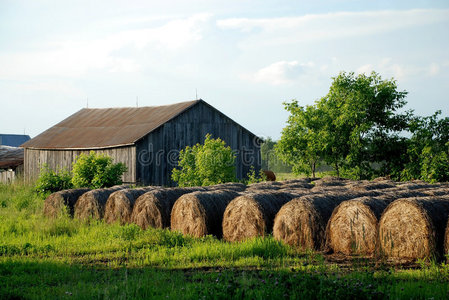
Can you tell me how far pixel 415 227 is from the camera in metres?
9.34

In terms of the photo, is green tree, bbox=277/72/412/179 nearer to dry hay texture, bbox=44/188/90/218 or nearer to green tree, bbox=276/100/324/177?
green tree, bbox=276/100/324/177

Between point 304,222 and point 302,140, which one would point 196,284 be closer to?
point 304,222

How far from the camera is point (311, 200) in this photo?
433 inches

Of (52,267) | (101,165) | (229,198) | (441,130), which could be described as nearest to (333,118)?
(441,130)

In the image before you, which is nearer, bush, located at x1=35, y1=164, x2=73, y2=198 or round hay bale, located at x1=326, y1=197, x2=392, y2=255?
round hay bale, located at x1=326, y1=197, x2=392, y2=255

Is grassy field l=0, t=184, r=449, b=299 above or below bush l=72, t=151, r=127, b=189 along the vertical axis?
below

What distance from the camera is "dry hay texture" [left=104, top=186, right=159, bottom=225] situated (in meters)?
15.2

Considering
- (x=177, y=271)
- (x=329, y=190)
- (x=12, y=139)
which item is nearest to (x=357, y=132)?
(x=329, y=190)

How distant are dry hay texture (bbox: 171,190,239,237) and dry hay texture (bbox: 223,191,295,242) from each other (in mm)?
500


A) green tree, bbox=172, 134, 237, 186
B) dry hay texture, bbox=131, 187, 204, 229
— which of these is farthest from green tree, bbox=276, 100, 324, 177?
dry hay texture, bbox=131, 187, 204, 229

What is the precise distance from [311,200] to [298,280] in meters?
4.41

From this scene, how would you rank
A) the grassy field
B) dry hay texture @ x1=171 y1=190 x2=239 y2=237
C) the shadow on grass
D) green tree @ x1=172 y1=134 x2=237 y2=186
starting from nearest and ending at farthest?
the shadow on grass
the grassy field
dry hay texture @ x1=171 y1=190 x2=239 y2=237
green tree @ x1=172 y1=134 x2=237 y2=186

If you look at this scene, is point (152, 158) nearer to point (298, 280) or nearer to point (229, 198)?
point (229, 198)

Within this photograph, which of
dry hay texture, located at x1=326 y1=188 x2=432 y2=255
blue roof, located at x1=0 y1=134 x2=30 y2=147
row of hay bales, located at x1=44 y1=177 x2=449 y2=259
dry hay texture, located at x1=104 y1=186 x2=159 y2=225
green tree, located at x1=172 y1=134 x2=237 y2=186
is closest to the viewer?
row of hay bales, located at x1=44 y1=177 x2=449 y2=259
